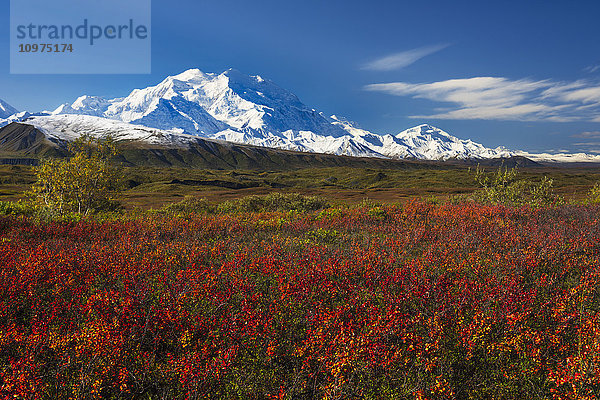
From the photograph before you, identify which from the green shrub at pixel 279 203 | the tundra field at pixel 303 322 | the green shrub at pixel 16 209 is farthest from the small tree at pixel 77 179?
the tundra field at pixel 303 322

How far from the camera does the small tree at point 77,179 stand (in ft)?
76.2

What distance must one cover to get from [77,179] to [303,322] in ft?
79.6

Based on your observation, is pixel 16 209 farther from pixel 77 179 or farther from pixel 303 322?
pixel 303 322

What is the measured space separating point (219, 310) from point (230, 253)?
389 centimetres

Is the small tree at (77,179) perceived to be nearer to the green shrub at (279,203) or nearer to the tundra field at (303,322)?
the green shrub at (279,203)

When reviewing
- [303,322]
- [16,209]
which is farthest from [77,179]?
[303,322]

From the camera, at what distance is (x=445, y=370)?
5.29 metres

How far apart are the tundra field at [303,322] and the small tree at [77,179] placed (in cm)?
1492

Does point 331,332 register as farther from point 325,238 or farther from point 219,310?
point 325,238

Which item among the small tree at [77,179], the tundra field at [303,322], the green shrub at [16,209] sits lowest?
the tundra field at [303,322]

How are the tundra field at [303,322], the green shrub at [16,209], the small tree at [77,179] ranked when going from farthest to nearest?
the small tree at [77,179], the green shrub at [16,209], the tundra field at [303,322]

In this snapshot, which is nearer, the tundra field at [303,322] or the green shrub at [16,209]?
the tundra field at [303,322]

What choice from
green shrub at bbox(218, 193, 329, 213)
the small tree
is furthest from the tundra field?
green shrub at bbox(218, 193, 329, 213)

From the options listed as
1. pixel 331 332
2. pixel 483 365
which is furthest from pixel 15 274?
pixel 483 365
